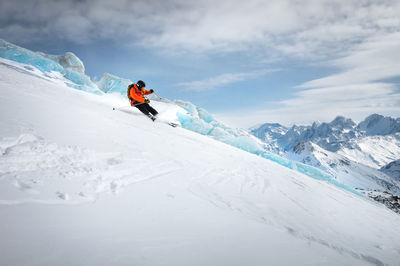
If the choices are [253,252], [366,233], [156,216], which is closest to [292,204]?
[366,233]

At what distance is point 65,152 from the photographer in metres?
3.37

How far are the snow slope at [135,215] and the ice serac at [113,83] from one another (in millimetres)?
30755

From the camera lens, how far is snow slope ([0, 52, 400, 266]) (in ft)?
5.71

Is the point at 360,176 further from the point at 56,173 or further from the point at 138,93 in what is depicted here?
the point at 56,173

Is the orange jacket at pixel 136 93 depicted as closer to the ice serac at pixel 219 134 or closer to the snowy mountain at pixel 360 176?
the ice serac at pixel 219 134

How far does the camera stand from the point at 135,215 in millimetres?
2359

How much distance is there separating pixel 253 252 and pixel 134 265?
1.38 m

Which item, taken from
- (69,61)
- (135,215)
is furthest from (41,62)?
(135,215)

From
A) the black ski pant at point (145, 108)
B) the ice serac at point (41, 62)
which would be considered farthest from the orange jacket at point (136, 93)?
the ice serac at point (41, 62)

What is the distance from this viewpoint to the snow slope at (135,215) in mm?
1740

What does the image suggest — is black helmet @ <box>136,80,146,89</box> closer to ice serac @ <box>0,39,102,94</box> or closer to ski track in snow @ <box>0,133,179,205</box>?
ski track in snow @ <box>0,133,179,205</box>

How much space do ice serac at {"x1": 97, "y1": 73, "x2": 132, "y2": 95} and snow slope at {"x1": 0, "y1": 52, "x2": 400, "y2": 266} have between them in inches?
1211

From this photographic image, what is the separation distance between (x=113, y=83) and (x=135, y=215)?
37693 millimetres

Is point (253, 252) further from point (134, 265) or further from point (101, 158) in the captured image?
point (101, 158)
